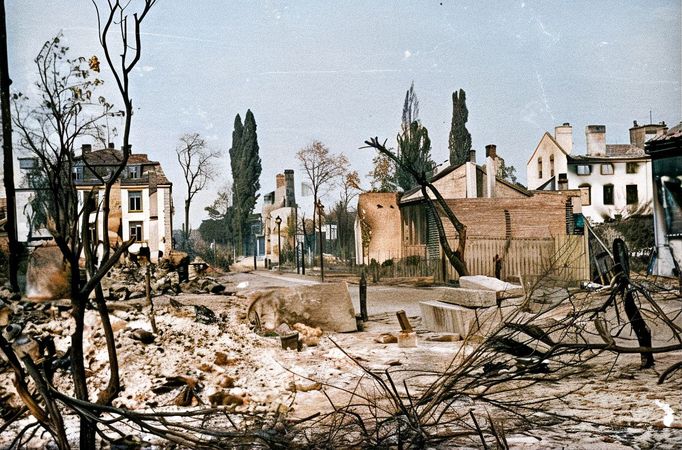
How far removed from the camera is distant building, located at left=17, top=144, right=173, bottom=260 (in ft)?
18.1

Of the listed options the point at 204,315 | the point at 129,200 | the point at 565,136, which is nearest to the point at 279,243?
the point at 204,315

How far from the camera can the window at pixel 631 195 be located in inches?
337

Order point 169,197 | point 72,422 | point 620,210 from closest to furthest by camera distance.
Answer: point 72,422 → point 169,197 → point 620,210

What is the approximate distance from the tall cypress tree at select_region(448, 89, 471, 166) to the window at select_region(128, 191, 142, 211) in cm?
365

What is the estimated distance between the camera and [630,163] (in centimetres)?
922

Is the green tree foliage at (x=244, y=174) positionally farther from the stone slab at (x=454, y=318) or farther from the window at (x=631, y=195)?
the window at (x=631, y=195)

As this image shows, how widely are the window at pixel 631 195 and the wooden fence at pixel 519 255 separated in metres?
0.81

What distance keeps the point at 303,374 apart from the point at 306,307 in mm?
1395

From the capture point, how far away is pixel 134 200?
5.87 meters

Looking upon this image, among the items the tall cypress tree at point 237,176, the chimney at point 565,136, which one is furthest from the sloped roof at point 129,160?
the chimney at point 565,136

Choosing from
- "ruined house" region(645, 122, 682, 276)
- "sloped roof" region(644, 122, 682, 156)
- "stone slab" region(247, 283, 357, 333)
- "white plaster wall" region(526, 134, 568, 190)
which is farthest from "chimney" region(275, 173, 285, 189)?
"sloped roof" region(644, 122, 682, 156)

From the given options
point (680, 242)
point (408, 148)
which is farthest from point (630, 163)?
point (408, 148)

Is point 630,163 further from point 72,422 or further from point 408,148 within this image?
point 72,422

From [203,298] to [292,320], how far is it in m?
1.00
